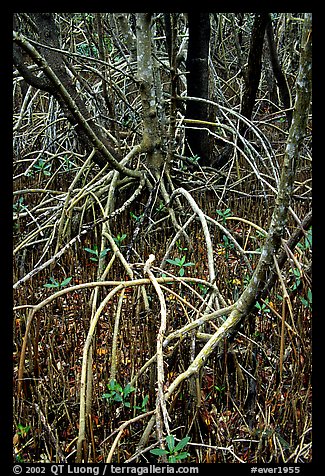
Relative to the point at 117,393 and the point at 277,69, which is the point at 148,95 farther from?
the point at 117,393

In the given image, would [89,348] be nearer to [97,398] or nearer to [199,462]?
[97,398]

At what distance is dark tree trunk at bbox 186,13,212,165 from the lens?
3051 mm

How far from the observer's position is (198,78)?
3162 millimetres

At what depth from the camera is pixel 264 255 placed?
1.39 metres

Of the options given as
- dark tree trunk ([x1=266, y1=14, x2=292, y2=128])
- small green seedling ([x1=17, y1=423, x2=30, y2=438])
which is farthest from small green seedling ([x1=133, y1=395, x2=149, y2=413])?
dark tree trunk ([x1=266, y1=14, x2=292, y2=128])

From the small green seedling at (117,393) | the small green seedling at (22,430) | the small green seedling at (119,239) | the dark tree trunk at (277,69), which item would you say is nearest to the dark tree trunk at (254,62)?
the dark tree trunk at (277,69)

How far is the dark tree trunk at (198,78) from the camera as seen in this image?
3.05 meters

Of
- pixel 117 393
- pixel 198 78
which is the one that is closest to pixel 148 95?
pixel 198 78

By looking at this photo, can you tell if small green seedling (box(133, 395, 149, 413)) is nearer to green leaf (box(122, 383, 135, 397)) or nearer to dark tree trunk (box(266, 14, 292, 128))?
green leaf (box(122, 383, 135, 397))

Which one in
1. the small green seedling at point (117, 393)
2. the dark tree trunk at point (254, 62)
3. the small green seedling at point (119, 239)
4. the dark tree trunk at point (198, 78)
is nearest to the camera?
the small green seedling at point (117, 393)

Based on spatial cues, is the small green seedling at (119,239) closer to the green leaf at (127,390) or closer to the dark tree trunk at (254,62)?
the green leaf at (127,390)
